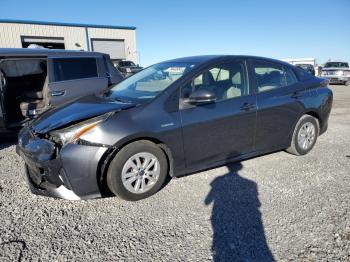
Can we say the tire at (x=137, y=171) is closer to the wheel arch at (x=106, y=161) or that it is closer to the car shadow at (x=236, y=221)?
the wheel arch at (x=106, y=161)

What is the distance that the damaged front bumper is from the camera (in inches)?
119

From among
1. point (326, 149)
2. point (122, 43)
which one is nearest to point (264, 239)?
point (326, 149)

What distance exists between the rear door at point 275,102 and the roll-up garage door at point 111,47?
27936 millimetres

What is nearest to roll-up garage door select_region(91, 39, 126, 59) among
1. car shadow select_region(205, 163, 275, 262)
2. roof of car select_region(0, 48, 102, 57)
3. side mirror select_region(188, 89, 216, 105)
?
roof of car select_region(0, 48, 102, 57)

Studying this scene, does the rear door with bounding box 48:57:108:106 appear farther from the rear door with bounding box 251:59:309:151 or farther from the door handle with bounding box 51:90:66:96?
the rear door with bounding box 251:59:309:151

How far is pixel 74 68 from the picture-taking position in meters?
6.08

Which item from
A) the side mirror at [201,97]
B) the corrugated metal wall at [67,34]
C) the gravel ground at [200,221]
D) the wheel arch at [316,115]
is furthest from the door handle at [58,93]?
the corrugated metal wall at [67,34]

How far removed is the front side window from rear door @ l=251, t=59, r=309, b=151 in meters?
0.22

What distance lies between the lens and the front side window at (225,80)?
3.90 metres

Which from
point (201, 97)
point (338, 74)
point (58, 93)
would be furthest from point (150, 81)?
point (338, 74)

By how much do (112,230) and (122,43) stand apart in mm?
31241

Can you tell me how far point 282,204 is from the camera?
10.9 ft

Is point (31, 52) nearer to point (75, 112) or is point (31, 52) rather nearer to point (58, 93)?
point (58, 93)

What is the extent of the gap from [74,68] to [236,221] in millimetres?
4566
